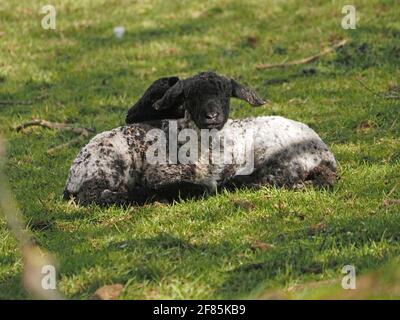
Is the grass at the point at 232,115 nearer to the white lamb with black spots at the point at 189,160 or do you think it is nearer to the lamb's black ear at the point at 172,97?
the white lamb with black spots at the point at 189,160

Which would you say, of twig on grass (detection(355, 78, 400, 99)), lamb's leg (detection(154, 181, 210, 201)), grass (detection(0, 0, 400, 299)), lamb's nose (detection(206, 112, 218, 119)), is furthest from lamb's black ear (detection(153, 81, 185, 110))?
twig on grass (detection(355, 78, 400, 99))

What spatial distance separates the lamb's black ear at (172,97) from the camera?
26.0ft

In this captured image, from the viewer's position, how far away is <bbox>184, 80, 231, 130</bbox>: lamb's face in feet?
25.5

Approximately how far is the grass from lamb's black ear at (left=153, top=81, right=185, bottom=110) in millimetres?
962

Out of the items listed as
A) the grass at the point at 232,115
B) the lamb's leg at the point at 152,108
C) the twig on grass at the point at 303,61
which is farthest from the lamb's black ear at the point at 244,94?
the twig on grass at the point at 303,61

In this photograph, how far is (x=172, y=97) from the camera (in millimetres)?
7965

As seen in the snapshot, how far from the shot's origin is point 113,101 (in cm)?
1286

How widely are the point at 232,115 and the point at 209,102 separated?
3.83m

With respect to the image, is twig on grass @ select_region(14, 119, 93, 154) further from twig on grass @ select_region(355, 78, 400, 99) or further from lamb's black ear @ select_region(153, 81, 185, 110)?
twig on grass @ select_region(355, 78, 400, 99)

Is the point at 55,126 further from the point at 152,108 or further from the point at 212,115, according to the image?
the point at 212,115

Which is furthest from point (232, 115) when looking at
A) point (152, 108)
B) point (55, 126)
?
point (152, 108)

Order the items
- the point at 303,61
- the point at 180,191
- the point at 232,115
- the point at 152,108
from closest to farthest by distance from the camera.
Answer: the point at 180,191 < the point at 152,108 < the point at 232,115 < the point at 303,61
